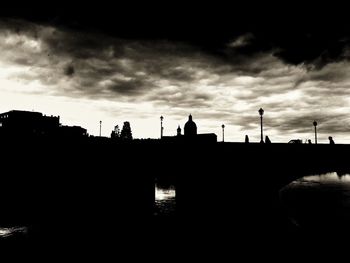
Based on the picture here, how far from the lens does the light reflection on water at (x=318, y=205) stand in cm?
3003

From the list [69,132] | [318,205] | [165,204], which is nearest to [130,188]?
[165,204]

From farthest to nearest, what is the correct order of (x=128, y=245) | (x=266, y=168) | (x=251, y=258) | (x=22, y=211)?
(x=266, y=168), (x=22, y=211), (x=128, y=245), (x=251, y=258)

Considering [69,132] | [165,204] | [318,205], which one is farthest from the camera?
[69,132]

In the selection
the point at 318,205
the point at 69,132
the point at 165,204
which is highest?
the point at 69,132

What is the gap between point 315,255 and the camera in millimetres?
19578

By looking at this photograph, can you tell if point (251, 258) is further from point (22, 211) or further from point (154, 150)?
point (22, 211)

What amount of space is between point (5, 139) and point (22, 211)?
38.8 ft

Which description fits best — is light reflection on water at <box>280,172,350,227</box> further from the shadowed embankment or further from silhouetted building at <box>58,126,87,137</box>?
silhouetted building at <box>58,126,87,137</box>

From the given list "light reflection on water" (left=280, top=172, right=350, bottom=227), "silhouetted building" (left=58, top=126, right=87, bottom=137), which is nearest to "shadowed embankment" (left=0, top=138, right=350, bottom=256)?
"silhouetted building" (left=58, top=126, right=87, bottom=137)

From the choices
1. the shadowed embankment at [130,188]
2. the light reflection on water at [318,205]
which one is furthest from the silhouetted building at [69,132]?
the light reflection on water at [318,205]

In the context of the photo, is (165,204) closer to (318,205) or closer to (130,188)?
(130,188)

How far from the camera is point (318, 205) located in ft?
120

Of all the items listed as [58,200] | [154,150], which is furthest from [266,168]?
[58,200]

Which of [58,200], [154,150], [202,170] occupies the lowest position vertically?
[58,200]
